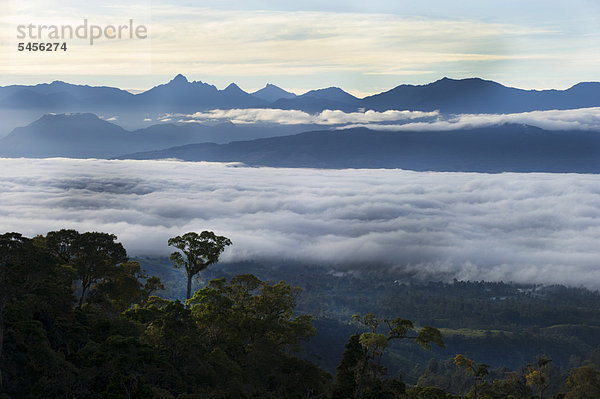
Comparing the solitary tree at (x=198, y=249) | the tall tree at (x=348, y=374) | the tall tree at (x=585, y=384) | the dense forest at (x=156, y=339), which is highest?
the solitary tree at (x=198, y=249)

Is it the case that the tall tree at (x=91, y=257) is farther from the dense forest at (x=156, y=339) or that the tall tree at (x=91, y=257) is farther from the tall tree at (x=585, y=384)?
the tall tree at (x=585, y=384)

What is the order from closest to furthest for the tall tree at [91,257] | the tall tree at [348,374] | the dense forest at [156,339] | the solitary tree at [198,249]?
the dense forest at [156,339]
the tall tree at [348,374]
the tall tree at [91,257]
the solitary tree at [198,249]

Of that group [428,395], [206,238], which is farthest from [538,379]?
[206,238]

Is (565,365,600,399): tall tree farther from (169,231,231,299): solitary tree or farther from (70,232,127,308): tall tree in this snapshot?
(70,232,127,308): tall tree

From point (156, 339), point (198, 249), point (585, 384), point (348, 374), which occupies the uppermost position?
point (198, 249)

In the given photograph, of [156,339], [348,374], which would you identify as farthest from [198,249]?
[348,374]

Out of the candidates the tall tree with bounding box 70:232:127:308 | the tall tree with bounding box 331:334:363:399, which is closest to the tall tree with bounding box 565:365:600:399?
the tall tree with bounding box 331:334:363:399

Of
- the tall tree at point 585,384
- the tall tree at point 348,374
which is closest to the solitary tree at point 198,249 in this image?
the tall tree at point 348,374

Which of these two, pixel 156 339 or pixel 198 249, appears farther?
pixel 198 249

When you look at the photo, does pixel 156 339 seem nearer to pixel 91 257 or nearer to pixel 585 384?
pixel 91 257

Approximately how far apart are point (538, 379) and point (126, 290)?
55095 mm

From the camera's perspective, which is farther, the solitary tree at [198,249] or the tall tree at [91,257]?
the solitary tree at [198,249]

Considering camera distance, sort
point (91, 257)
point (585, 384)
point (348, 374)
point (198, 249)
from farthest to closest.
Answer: point (198, 249) < point (585, 384) < point (91, 257) < point (348, 374)

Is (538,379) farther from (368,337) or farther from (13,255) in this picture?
(13,255)
